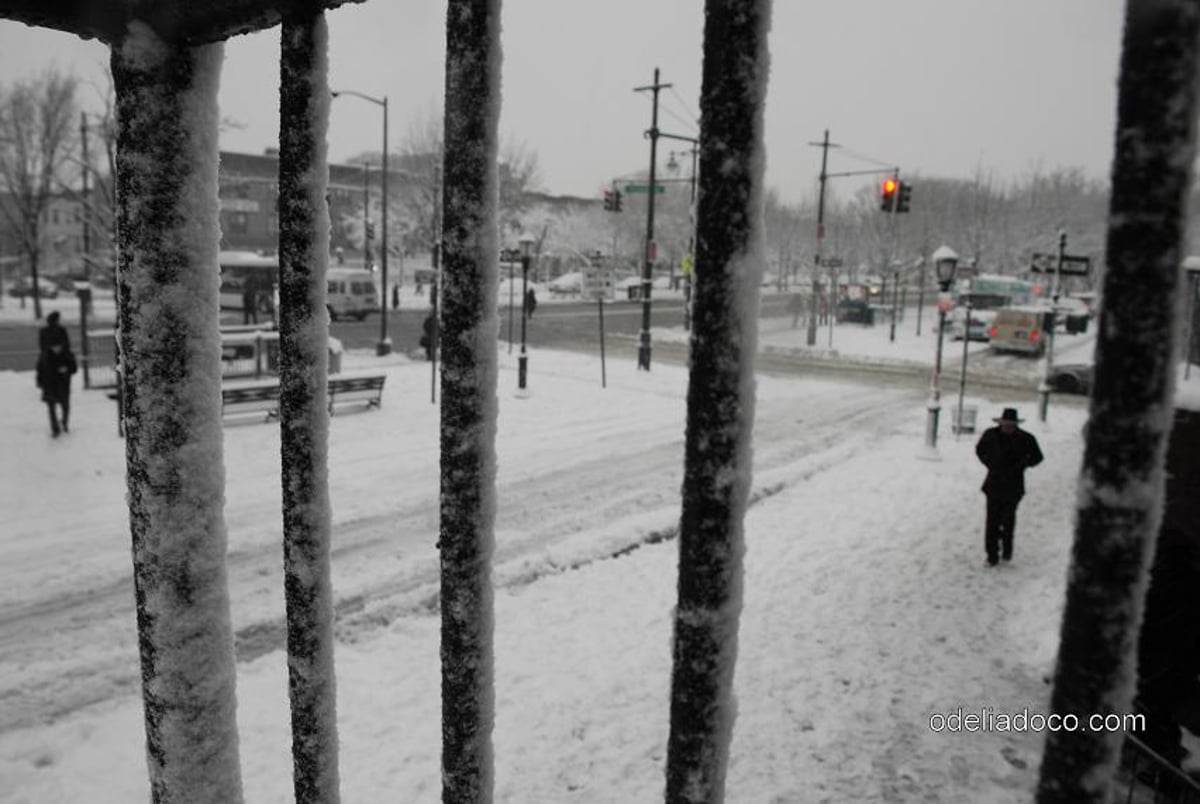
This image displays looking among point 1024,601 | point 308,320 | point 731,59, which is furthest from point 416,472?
point 731,59

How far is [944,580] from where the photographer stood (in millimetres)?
8227

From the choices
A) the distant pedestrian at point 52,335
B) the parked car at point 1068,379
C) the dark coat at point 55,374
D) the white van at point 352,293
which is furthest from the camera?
the white van at point 352,293

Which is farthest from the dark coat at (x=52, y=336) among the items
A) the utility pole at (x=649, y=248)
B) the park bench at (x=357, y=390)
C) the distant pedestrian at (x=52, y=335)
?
the utility pole at (x=649, y=248)

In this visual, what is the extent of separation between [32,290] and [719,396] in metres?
49.3

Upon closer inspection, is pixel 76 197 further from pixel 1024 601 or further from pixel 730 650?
pixel 730 650

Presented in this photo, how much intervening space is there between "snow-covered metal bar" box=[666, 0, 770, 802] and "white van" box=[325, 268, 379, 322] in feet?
119

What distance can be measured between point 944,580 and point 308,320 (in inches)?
309

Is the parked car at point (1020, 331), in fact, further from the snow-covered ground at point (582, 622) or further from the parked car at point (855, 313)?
the snow-covered ground at point (582, 622)

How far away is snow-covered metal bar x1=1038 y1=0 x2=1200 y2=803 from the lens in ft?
2.58

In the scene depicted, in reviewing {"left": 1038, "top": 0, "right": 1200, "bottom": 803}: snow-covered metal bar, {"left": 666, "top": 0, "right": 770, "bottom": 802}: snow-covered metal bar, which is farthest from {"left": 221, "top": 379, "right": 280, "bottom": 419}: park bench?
{"left": 1038, "top": 0, "right": 1200, "bottom": 803}: snow-covered metal bar

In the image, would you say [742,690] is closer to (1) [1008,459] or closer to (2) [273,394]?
(1) [1008,459]

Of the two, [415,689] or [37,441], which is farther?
[37,441]

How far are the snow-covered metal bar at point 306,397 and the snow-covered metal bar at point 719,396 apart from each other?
0.90m

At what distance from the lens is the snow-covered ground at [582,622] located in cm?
499
